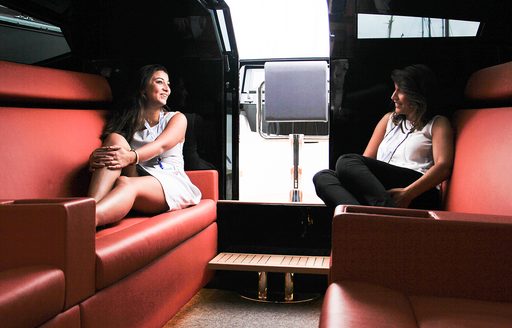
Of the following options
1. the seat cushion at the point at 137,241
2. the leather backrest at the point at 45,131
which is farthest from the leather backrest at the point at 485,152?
the leather backrest at the point at 45,131

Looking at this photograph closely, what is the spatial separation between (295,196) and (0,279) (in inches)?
103

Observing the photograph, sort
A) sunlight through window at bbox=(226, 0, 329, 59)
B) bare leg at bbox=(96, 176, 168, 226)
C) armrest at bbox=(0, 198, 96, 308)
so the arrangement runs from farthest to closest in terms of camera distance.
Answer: sunlight through window at bbox=(226, 0, 329, 59) < bare leg at bbox=(96, 176, 168, 226) < armrest at bbox=(0, 198, 96, 308)

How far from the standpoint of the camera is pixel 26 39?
126 inches

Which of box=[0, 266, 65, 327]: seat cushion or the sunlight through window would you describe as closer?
box=[0, 266, 65, 327]: seat cushion

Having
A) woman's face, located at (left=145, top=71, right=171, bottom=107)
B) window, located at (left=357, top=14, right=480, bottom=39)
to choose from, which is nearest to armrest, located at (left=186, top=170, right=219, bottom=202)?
woman's face, located at (left=145, top=71, right=171, bottom=107)

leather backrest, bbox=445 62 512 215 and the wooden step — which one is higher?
leather backrest, bbox=445 62 512 215

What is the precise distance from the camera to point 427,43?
361 cm

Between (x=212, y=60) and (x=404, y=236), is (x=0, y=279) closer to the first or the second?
(x=404, y=236)

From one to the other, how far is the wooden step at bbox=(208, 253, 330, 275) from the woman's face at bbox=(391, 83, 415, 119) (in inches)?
39.7

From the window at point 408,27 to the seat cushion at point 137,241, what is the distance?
1.65m

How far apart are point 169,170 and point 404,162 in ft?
4.60

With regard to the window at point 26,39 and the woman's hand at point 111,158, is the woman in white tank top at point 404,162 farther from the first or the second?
the window at point 26,39

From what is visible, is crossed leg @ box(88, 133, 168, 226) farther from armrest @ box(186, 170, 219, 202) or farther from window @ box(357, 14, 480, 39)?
Result: window @ box(357, 14, 480, 39)

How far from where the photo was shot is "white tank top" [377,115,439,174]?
10.5 ft
